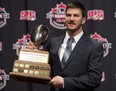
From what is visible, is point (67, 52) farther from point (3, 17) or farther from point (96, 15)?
point (3, 17)

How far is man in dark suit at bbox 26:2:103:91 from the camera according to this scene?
123 centimetres

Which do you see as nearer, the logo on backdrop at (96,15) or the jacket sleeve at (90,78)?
the jacket sleeve at (90,78)

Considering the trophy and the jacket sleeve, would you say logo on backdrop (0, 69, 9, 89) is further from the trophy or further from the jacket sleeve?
the jacket sleeve

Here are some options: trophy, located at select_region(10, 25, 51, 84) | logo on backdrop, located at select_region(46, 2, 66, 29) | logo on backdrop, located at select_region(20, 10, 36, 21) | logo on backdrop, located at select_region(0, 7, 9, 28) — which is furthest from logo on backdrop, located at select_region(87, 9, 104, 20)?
trophy, located at select_region(10, 25, 51, 84)

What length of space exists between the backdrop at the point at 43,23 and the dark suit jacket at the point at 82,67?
0.86m

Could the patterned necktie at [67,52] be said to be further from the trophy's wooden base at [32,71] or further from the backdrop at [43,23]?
the backdrop at [43,23]

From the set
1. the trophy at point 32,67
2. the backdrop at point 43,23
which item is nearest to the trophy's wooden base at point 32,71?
the trophy at point 32,67

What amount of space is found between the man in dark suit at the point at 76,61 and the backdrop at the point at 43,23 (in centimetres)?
84

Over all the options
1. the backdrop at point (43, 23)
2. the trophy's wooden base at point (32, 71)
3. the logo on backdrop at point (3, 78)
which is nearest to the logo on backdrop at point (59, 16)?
the backdrop at point (43, 23)

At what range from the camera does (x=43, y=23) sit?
218cm

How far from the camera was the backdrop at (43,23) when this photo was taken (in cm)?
212

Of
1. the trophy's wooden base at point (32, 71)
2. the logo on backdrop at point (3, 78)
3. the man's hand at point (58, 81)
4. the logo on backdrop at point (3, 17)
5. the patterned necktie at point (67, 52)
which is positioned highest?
the logo on backdrop at point (3, 17)

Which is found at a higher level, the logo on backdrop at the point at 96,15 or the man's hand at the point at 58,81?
the logo on backdrop at the point at 96,15

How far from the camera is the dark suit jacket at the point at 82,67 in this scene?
1227 mm
